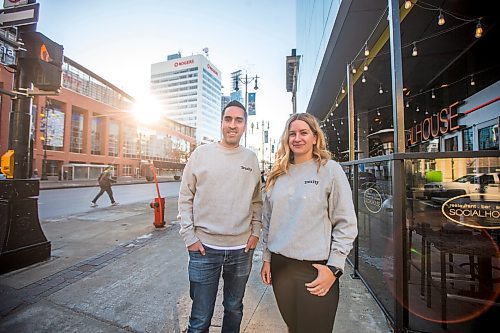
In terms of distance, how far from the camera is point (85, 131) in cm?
4431

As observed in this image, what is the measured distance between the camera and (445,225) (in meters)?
2.39

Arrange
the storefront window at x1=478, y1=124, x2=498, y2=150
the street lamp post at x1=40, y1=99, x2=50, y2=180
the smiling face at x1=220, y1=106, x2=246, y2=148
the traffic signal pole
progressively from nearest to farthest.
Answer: the smiling face at x1=220, y1=106, x2=246, y2=148, the traffic signal pole, the storefront window at x1=478, y1=124, x2=498, y2=150, the street lamp post at x1=40, y1=99, x2=50, y2=180

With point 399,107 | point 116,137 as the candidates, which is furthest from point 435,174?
point 116,137

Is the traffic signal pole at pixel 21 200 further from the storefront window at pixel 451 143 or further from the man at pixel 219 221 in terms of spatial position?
the storefront window at pixel 451 143

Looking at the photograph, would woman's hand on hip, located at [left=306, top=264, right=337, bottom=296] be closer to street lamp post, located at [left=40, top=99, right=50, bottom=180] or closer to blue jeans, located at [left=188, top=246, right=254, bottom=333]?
blue jeans, located at [left=188, top=246, right=254, bottom=333]

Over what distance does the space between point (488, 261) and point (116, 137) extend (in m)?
58.2

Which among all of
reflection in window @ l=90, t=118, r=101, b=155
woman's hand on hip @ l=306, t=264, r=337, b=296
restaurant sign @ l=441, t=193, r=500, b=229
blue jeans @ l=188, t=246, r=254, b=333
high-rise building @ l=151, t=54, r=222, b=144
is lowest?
blue jeans @ l=188, t=246, r=254, b=333

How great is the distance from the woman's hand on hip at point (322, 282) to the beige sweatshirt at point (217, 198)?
64 cm

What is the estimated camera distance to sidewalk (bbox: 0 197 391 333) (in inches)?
98.7

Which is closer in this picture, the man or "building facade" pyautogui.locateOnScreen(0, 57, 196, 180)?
the man

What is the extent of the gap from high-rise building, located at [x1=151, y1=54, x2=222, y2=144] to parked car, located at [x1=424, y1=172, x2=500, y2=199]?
111 metres

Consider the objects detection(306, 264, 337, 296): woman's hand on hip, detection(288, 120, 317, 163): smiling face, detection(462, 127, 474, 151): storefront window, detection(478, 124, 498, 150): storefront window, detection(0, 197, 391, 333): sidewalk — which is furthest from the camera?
detection(462, 127, 474, 151): storefront window

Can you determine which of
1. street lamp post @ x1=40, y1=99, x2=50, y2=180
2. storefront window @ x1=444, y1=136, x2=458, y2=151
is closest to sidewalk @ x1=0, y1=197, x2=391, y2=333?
storefront window @ x1=444, y1=136, x2=458, y2=151

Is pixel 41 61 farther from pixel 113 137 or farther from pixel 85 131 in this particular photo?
pixel 113 137
